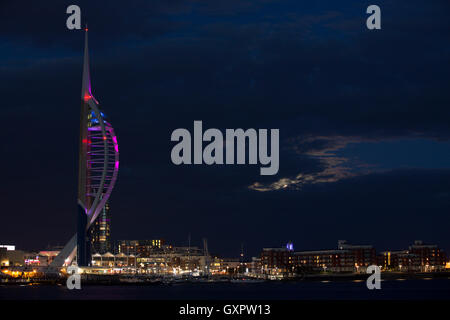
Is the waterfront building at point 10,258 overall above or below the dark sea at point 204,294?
A: above

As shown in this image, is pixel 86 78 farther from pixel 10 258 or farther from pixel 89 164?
pixel 10 258

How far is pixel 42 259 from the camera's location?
617 feet

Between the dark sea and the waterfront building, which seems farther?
the waterfront building

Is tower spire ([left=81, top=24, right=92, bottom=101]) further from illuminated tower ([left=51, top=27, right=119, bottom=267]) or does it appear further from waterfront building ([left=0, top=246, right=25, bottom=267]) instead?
waterfront building ([left=0, top=246, right=25, bottom=267])

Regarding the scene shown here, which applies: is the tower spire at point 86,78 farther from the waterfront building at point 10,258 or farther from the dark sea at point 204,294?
the waterfront building at point 10,258

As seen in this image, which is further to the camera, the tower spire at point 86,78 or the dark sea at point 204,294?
the tower spire at point 86,78

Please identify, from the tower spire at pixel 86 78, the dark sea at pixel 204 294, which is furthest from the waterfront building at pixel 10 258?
the tower spire at pixel 86 78

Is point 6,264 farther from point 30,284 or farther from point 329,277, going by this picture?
point 329,277

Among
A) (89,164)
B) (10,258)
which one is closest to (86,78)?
(89,164)

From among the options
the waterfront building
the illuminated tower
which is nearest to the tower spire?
the illuminated tower

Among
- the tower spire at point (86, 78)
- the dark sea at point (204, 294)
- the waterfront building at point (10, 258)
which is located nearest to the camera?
the dark sea at point (204, 294)

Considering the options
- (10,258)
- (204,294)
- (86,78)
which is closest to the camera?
(204,294)

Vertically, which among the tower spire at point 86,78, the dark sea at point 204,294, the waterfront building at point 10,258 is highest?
the tower spire at point 86,78
